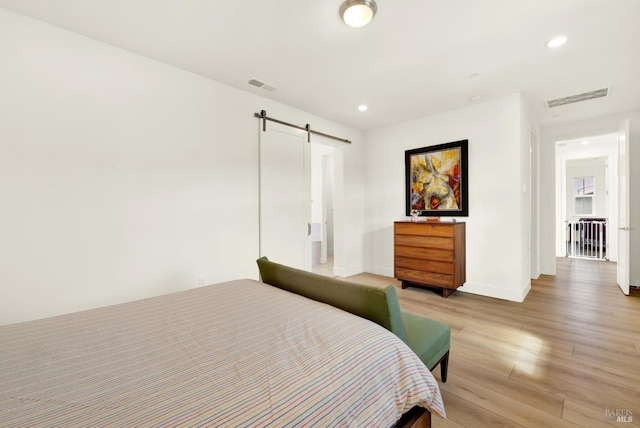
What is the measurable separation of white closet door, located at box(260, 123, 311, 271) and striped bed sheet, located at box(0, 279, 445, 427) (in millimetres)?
1989

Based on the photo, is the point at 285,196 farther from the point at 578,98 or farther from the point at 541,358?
the point at 578,98

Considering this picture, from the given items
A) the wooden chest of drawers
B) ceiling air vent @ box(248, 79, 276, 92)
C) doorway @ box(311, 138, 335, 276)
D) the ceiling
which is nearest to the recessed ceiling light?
the ceiling

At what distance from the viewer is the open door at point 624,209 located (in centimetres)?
349

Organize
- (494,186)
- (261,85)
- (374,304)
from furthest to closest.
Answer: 1. (494,186)
2. (261,85)
3. (374,304)

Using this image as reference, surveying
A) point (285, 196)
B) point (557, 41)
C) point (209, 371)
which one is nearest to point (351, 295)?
point (209, 371)

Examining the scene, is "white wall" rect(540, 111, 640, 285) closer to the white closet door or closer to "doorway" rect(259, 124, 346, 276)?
"doorway" rect(259, 124, 346, 276)

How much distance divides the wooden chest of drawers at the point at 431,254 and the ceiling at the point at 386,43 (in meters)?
1.70

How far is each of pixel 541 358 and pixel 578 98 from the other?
128 inches

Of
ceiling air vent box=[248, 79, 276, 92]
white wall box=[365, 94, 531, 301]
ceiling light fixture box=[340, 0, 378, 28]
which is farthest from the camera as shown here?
white wall box=[365, 94, 531, 301]

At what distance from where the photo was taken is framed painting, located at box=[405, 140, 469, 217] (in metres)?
3.78

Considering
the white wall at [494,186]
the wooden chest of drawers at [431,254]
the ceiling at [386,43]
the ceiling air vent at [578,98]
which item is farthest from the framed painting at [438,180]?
the ceiling air vent at [578,98]

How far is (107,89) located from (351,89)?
237 centimetres

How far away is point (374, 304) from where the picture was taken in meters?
1.31

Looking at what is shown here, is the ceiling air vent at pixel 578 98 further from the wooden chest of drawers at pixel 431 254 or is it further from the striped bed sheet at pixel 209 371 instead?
the striped bed sheet at pixel 209 371
